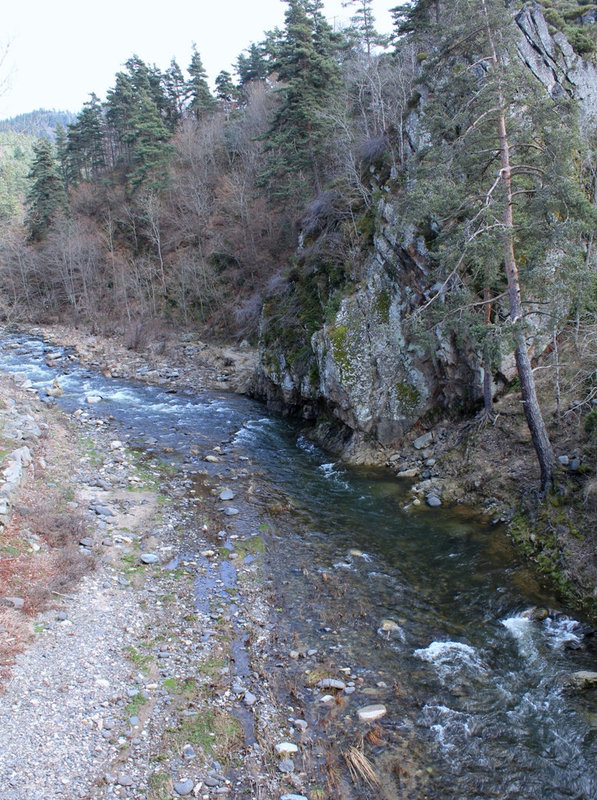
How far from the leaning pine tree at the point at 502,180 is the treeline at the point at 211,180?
802 cm

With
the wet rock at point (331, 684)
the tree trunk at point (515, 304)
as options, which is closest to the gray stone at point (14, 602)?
the wet rock at point (331, 684)

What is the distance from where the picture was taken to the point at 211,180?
48.6 m

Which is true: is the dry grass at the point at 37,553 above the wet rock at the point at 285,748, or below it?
above

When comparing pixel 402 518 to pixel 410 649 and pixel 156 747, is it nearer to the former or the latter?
pixel 410 649

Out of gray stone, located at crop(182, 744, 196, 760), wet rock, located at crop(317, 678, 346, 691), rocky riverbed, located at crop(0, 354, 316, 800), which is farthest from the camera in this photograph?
wet rock, located at crop(317, 678, 346, 691)

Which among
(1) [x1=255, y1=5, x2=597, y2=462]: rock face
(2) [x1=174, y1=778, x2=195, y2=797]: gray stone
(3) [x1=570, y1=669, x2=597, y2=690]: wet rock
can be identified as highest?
(1) [x1=255, y1=5, x2=597, y2=462]: rock face

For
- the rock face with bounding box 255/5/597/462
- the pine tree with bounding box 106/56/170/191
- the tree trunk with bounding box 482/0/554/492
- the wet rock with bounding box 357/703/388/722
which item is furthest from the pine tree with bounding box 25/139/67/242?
the wet rock with bounding box 357/703/388/722

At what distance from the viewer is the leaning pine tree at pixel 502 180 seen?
1095cm

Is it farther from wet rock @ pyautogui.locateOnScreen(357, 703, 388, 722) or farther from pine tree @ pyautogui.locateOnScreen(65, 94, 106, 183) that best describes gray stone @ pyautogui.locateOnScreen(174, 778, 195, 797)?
pine tree @ pyautogui.locateOnScreen(65, 94, 106, 183)

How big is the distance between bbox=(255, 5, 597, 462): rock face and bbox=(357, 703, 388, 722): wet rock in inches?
396

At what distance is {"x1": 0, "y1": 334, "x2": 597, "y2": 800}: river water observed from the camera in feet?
22.0

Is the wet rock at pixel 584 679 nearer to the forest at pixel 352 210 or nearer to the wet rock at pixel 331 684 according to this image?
the wet rock at pixel 331 684

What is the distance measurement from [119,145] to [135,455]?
64.3 meters

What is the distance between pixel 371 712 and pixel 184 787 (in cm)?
278
